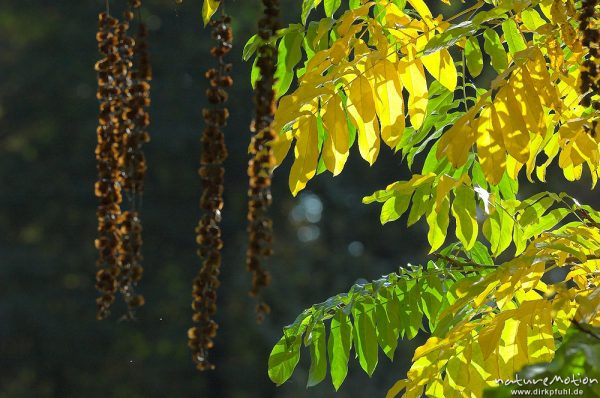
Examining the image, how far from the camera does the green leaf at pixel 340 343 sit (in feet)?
7.13

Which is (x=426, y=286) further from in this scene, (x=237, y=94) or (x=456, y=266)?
(x=237, y=94)

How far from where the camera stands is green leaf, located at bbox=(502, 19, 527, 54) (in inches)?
77.2

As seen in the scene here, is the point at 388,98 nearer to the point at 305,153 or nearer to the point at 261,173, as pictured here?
the point at 305,153

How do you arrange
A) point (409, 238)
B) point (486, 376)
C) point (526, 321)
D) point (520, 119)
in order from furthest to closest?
point (409, 238) → point (486, 376) → point (526, 321) → point (520, 119)

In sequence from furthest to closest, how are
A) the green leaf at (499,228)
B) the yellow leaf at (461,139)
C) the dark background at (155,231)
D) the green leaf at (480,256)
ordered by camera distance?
the dark background at (155,231)
the green leaf at (480,256)
the green leaf at (499,228)
the yellow leaf at (461,139)

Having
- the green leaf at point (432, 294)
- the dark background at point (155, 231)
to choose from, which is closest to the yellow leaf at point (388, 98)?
the green leaf at point (432, 294)

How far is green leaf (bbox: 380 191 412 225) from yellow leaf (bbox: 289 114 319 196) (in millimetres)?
329

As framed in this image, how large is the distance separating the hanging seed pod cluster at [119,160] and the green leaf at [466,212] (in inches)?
30.9

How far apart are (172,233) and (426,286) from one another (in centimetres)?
853

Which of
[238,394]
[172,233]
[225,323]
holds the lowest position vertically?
[238,394]

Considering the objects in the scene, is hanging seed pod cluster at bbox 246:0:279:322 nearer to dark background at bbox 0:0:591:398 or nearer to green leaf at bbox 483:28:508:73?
green leaf at bbox 483:28:508:73

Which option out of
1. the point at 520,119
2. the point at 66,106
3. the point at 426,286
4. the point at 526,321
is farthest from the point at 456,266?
the point at 66,106

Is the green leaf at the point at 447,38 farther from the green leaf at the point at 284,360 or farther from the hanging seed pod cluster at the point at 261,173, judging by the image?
the green leaf at the point at 284,360

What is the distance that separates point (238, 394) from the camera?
10.5m
